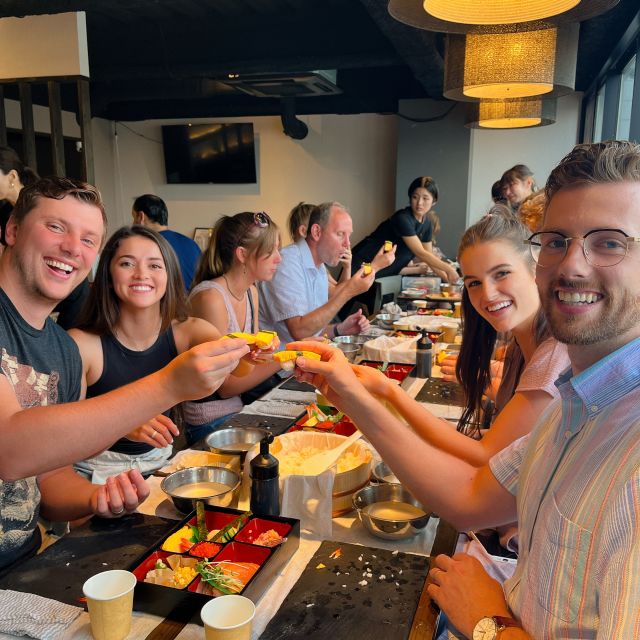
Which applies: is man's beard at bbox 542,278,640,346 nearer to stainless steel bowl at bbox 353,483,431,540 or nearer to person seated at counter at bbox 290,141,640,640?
person seated at counter at bbox 290,141,640,640

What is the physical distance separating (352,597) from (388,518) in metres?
0.31

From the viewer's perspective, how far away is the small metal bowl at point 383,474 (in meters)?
1.81

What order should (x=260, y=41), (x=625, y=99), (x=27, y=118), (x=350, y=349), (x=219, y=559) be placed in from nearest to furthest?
(x=219, y=559) < (x=350, y=349) < (x=27, y=118) < (x=625, y=99) < (x=260, y=41)

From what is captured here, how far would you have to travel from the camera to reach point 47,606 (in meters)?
1.24

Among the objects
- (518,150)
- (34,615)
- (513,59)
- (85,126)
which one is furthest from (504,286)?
(518,150)

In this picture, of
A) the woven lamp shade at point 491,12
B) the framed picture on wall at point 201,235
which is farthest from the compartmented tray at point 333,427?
the framed picture on wall at point 201,235

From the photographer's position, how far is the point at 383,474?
1.83m

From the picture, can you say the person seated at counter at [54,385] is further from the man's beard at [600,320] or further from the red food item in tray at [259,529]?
the man's beard at [600,320]

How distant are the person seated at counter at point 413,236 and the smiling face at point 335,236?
2281 mm

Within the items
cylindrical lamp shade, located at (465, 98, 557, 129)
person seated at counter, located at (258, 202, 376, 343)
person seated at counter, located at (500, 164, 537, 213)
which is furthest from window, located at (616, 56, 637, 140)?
person seated at counter, located at (258, 202, 376, 343)

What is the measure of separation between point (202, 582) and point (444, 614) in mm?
513

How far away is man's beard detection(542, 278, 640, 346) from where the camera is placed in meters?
1.04

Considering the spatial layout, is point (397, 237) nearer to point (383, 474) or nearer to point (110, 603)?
point (383, 474)

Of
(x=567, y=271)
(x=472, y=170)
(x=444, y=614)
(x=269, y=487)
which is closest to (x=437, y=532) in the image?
(x=444, y=614)
